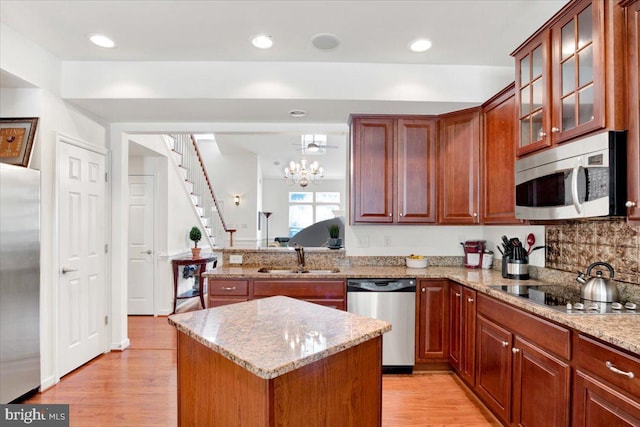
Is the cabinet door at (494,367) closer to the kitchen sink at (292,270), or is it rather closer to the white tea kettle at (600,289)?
the white tea kettle at (600,289)

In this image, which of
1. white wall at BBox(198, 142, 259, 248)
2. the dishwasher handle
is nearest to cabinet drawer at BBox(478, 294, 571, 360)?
the dishwasher handle

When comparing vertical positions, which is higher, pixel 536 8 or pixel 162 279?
pixel 536 8

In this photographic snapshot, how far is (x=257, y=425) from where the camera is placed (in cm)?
127

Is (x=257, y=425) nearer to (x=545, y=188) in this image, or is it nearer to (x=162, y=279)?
(x=545, y=188)

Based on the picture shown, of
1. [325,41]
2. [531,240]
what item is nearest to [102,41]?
[325,41]

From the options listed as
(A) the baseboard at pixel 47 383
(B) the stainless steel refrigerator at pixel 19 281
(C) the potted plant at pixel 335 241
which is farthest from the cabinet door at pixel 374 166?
(A) the baseboard at pixel 47 383

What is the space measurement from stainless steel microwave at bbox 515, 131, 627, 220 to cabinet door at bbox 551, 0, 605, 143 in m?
0.09

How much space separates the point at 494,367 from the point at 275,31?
277 centimetres

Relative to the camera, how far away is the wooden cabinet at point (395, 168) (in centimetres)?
348

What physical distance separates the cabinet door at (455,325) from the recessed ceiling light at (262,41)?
2.47 m

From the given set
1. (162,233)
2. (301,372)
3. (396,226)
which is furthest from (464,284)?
(162,233)

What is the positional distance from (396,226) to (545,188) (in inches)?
69.9

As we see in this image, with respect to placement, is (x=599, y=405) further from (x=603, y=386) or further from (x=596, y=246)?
(x=596, y=246)

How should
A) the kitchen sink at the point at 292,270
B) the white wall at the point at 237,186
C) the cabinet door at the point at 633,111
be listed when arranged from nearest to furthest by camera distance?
the cabinet door at the point at 633,111 → the kitchen sink at the point at 292,270 → the white wall at the point at 237,186
